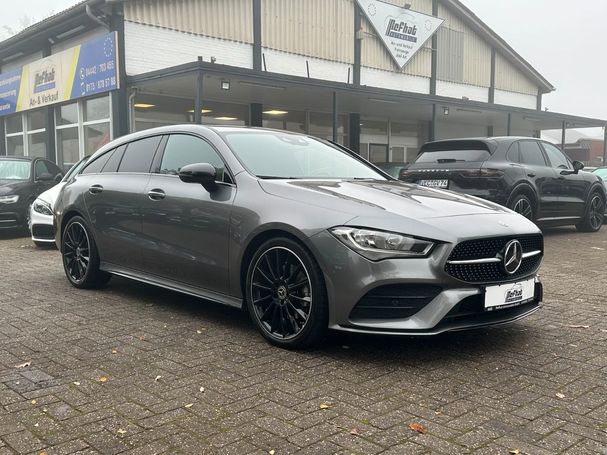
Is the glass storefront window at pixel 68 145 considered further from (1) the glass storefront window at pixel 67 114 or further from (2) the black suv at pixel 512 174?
(2) the black suv at pixel 512 174

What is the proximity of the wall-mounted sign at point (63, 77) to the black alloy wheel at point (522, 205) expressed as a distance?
32.9 ft

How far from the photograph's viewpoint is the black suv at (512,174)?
873 cm

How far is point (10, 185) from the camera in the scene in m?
11.2

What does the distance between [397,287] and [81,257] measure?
11.8 feet

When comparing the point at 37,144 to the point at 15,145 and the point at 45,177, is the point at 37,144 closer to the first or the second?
the point at 15,145

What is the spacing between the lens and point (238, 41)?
17000 millimetres

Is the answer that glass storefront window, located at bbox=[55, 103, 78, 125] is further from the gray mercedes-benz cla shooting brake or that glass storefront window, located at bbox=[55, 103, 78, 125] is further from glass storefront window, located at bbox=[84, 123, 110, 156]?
the gray mercedes-benz cla shooting brake

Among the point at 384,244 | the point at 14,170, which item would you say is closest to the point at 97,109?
the point at 14,170

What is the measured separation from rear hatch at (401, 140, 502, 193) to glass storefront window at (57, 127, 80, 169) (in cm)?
1162

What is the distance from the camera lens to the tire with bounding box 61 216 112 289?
18.6ft

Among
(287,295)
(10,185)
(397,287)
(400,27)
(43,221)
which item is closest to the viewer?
(397,287)

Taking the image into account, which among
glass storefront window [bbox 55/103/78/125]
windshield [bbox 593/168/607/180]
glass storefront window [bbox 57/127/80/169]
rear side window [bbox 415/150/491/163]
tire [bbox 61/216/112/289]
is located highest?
glass storefront window [bbox 55/103/78/125]

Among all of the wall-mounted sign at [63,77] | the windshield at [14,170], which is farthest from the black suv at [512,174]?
the wall-mounted sign at [63,77]

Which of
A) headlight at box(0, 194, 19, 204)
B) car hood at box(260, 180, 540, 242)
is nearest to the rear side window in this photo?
car hood at box(260, 180, 540, 242)
